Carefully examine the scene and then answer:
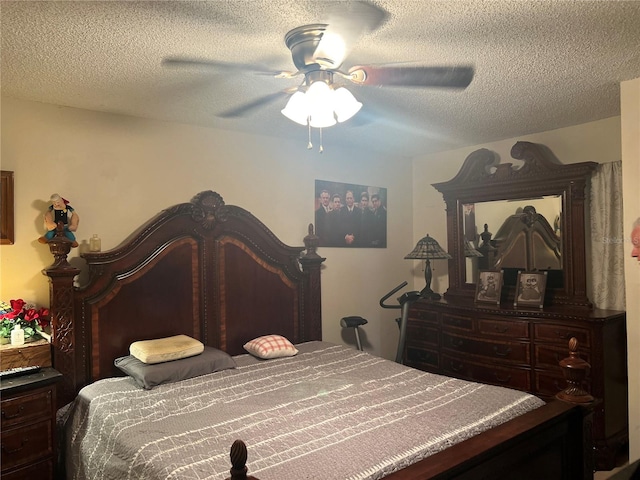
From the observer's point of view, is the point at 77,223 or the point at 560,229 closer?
the point at 77,223

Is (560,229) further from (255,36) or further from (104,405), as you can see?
(104,405)

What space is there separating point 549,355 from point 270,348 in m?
2.00

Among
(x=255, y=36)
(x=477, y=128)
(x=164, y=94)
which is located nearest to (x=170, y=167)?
(x=164, y=94)

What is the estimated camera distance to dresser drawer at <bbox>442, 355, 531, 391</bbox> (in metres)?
3.27

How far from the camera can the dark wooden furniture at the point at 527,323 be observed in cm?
294

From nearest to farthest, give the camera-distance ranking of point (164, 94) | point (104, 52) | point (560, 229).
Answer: point (104, 52) < point (164, 94) < point (560, 229)

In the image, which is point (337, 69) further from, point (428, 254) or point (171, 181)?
point (428, 254)

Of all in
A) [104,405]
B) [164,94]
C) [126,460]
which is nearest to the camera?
[126,460]

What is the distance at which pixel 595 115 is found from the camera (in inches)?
127

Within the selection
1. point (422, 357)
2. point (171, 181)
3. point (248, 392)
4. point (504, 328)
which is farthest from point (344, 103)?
point (422, 357)

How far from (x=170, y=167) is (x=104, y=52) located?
1.22 meters

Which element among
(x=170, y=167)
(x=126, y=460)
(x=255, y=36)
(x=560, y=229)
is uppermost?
(x=255, y=36)

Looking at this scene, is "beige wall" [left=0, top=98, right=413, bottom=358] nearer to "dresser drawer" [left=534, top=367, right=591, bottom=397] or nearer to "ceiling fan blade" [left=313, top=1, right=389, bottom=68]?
"dresser drawer" [left=534, top=367, right=591, bottom=397]

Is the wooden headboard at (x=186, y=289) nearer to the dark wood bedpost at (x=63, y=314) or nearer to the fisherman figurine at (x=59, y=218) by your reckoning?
the dark wood bedpost at (x=63, y=314)
